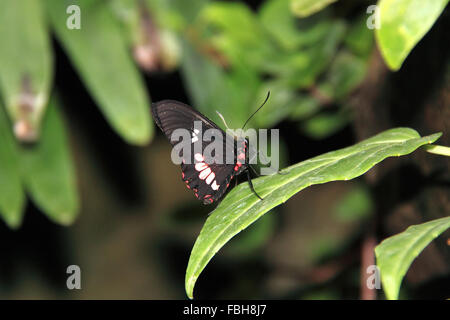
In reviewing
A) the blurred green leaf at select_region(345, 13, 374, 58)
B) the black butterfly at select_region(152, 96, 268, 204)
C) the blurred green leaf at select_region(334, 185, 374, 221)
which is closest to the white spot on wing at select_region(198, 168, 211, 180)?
the black butterfly at select_region(152, 96, 268, 204)

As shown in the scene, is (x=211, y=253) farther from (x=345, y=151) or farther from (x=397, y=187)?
(x=397, y=187)

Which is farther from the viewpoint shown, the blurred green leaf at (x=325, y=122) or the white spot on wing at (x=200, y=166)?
the blurred green leaf at (x=325, y=122)

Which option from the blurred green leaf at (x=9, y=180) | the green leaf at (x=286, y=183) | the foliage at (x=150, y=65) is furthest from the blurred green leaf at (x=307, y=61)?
the blurred green leaf at (x=9, y=180)

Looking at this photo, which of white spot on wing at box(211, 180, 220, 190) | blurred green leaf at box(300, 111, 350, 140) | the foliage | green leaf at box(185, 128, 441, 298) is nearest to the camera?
green leaf at box(185, 128, 441, 298)

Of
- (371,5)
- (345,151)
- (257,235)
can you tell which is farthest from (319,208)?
(345,151)

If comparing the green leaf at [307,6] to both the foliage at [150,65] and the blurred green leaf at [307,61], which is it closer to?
the foliage at [150,65]

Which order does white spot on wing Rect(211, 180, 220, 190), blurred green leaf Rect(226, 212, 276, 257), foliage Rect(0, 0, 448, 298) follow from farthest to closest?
blurred green leaf Rect(226, 212, 276, 257) → foliage Rect(0, 0, 448, 298) → white spot on wing Rect(211, 180, 220, 190)

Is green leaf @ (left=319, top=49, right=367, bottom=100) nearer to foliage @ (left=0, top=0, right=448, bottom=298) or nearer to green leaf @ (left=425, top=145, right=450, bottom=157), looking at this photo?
foliage @ (left=0, top=0, right=448, bottom=298)

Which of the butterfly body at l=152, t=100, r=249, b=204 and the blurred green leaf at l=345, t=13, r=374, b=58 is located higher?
the blurred green leaf at l=345, t=13, r=374, b=58
